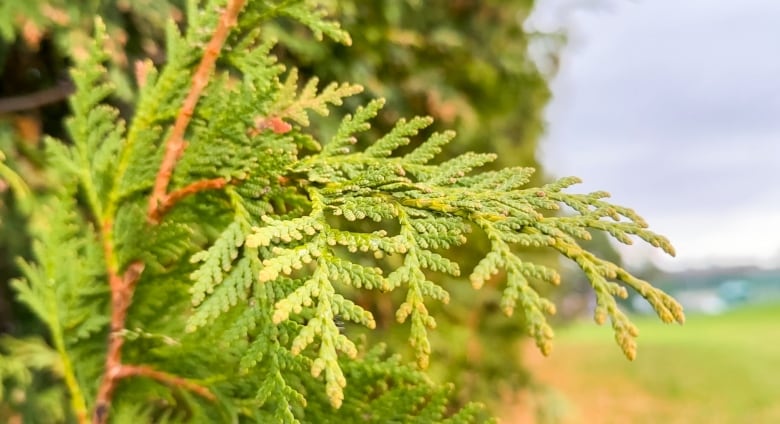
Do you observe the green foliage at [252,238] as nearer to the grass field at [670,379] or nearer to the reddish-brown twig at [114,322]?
the reddish-brown twig at [114,322]

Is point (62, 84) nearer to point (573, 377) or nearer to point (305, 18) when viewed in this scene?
point (305, 18)

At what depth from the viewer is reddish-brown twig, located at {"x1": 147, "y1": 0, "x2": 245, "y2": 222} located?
117cm

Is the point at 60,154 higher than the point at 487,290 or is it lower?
lower

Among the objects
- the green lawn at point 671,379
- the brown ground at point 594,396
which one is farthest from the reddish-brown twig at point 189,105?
the green lawn at point 671,379

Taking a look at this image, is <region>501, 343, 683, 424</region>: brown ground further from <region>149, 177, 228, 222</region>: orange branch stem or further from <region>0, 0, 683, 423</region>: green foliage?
<region>149, 177, 228, 222</region>: orange branch stem

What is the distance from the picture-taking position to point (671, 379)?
27.9 feet

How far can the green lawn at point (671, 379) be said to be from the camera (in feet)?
24.8

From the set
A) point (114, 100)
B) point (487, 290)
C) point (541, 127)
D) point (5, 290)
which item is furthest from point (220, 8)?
point (541, 127)

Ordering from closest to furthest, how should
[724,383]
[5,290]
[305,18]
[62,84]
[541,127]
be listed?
[305,18] < [62,84] < [5,290] < [541,127] < [724,383]

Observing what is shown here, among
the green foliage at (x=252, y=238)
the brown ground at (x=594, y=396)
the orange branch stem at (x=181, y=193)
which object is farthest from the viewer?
the brown ground at (x=594, y=396)

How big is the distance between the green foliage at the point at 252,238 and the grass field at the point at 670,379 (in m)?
5.15

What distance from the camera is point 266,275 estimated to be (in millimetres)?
851

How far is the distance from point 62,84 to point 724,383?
832 cm

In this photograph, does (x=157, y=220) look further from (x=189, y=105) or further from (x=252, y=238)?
(x=252, y=238)
